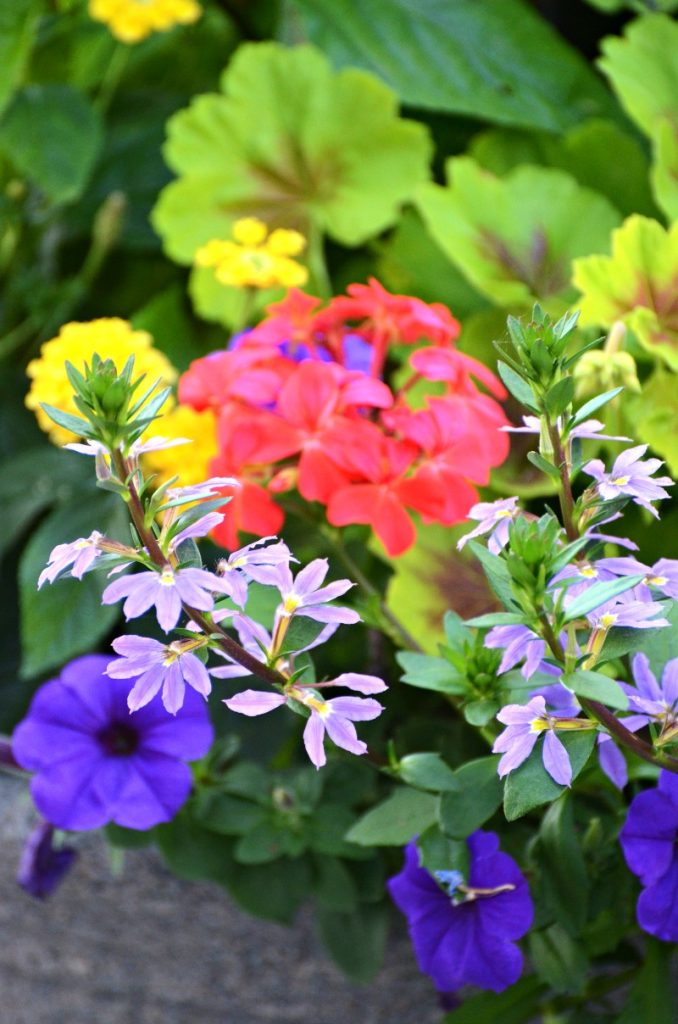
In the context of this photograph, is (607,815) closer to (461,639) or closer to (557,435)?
(461,639)

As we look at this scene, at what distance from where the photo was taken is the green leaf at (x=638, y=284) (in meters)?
0.56

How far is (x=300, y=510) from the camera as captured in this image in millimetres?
554

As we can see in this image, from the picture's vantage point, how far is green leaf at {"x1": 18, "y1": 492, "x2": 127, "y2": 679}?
730 millimetres

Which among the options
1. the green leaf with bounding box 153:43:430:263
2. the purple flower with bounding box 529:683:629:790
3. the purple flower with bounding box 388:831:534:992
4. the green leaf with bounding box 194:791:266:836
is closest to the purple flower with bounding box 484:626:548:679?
the purple flower with bounding box 529:683:629:790

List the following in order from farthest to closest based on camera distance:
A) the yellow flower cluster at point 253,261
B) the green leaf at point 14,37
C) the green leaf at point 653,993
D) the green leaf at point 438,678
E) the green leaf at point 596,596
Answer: the green leaf at point 14,37 → the yellow flower cluster at point 253,261 → the green leaf at point 653,993 → the green leaf at point 438,678 → the green leaf at point 596,596

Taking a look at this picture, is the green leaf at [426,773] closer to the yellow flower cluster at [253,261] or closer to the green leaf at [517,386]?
the green leaf at [517,386]

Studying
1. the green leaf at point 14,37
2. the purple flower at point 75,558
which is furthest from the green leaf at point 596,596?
the green leaf at point 14,37

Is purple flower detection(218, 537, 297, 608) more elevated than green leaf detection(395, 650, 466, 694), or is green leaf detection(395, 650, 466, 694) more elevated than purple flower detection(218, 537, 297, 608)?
purple flower detection(218, 537, 297, 608)

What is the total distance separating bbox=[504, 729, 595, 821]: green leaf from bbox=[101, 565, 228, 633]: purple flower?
0.33 feet

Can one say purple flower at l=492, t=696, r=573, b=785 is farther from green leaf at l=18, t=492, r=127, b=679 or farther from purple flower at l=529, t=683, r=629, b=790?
green leaf at l=18, t=492, r=127, b=679

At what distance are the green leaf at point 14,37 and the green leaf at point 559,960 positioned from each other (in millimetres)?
656

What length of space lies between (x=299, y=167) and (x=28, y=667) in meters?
0.41

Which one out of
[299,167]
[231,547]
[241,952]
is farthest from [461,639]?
[299,167]

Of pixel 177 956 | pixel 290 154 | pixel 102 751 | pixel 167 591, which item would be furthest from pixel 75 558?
pixel 290 154
